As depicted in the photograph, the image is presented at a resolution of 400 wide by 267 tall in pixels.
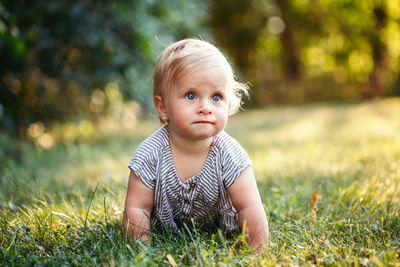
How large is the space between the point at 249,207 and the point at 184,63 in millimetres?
797

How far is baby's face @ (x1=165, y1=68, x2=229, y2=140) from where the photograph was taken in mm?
1866

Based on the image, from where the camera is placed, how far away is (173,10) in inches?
270

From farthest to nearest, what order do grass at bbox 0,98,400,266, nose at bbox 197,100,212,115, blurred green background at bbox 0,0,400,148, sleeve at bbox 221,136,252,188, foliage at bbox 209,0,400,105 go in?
foliage at bbox 209,0,400,105, blurred green background at bbox 0,0,400,148, sleeve at bbox 221,136,252,188, nose at bbox 197,100,212,115, grass at bbox 0,98,400,266

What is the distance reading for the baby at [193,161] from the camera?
1.88m

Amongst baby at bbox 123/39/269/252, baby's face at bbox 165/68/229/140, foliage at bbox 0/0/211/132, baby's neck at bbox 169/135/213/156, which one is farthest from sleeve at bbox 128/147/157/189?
foliage at bbox 0/0/211/132

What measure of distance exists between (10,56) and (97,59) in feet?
4.09

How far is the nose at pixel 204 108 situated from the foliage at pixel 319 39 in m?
17.0

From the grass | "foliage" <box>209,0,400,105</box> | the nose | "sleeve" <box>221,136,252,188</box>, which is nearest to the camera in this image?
the grass

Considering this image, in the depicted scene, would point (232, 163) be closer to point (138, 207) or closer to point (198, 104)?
point (198, 104)

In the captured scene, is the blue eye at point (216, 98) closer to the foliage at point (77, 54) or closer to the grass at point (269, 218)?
the grass at point (269, 218)

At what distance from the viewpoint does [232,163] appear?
78.4 inches

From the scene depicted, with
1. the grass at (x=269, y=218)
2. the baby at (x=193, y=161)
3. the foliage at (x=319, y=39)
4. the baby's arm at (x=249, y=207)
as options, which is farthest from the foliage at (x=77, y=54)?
the foliage at (x=319, y=39)

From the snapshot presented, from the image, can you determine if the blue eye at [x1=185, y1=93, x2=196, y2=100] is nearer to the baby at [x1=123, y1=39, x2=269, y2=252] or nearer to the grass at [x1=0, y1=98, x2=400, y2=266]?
the baby at [x1=123, y1=39, x2=269, y2=252]

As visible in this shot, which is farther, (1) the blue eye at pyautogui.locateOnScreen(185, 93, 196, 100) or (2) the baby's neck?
(2) the baby's neck
